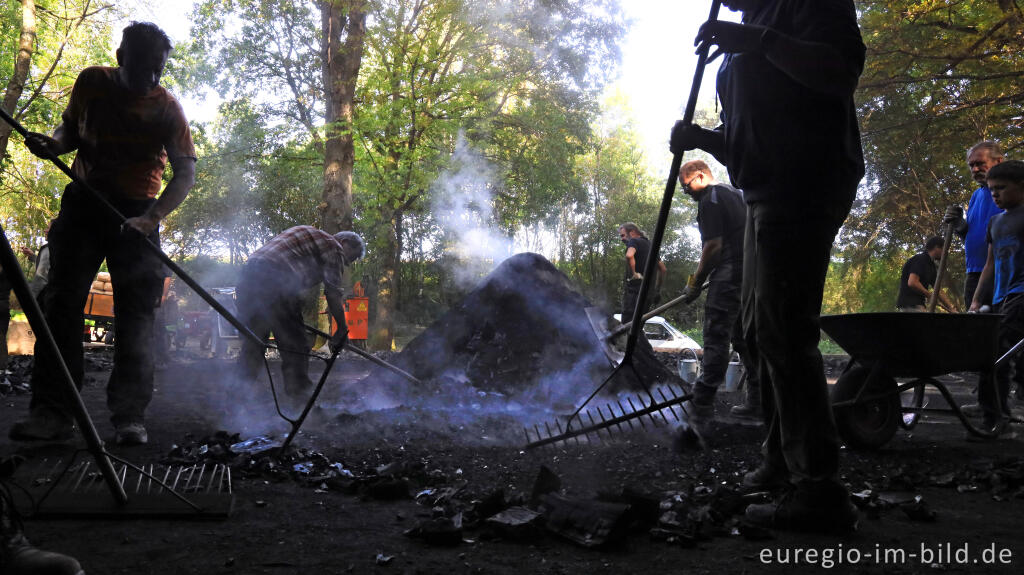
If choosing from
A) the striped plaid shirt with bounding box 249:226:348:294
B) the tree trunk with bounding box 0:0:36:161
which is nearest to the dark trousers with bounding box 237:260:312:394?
the striped plaid shirt with bounding box 249:226:348:294

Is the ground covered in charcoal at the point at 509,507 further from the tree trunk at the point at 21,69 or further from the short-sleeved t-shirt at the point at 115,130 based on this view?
the tree trunk at the point at 21,69

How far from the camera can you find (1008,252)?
14.6 feet

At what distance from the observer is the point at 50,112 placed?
14031 mm

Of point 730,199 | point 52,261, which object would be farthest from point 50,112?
point 730,199

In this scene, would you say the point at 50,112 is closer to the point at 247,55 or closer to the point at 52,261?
the point at 247,55

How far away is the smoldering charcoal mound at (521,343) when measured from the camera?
5680 millimetres

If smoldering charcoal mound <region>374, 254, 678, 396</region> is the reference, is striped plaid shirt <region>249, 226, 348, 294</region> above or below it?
above

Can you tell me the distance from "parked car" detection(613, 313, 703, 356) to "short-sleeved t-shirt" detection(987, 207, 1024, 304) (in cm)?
926

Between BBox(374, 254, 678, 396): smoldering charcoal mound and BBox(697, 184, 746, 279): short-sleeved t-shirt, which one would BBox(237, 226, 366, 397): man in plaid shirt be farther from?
BBox(697, 184, 746, 279): short-sleeved t-shirt

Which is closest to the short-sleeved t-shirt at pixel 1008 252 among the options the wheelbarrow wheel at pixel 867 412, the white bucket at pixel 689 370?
the wheelbarrow wheel at pixel 867 412

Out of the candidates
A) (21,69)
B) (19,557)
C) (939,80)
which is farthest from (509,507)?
(21,69)

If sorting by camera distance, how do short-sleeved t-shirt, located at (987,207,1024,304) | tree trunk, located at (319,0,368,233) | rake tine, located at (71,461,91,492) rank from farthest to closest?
tree trunk, located at (319,0,368,233) < short-sleeved t-shirt, located at (987,207,1024,304) < rake tine, located at (71,461,91,492)

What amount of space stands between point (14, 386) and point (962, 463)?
6951mm

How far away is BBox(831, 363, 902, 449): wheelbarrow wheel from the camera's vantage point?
12.1 ft
